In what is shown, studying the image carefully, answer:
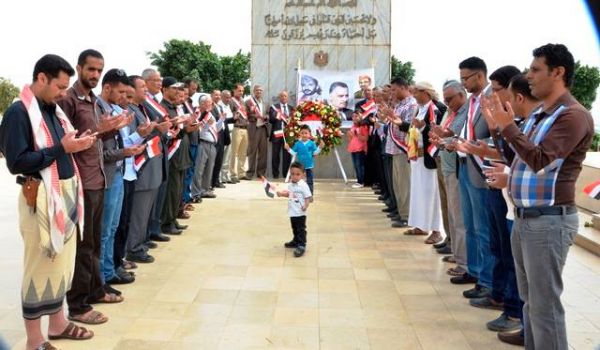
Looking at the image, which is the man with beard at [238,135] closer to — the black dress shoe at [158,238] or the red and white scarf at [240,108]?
the red and white scarf at [240,108]

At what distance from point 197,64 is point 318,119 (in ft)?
79.6

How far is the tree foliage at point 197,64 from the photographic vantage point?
1313 inches

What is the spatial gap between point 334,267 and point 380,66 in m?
8.07

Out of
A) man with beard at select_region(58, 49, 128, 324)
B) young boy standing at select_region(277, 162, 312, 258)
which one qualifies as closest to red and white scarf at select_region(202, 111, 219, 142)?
young boy standing at select_region(277, 162, 312, 258)

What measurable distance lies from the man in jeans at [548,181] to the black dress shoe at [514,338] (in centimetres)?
77

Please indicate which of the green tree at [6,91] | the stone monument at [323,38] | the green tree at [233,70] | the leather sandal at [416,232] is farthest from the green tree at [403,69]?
the leather sandal at [416,232]

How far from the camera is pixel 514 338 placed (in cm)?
372

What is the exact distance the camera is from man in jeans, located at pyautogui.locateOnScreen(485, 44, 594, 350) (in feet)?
9.15

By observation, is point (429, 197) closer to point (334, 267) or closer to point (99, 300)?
point (334, 267)

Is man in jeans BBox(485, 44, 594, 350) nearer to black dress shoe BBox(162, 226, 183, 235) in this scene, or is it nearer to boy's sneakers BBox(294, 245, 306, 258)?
boy's sneakers BBox(294, 245, 306, 258)

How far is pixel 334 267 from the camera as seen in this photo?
18.3ft

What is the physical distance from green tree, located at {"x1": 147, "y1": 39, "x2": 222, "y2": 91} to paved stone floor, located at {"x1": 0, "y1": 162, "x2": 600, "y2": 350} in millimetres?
27049

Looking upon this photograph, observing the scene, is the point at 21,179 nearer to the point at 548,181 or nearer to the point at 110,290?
the point at 110,290

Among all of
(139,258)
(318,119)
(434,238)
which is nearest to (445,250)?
(434,238)
